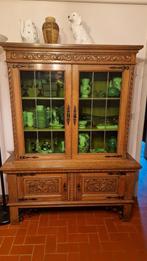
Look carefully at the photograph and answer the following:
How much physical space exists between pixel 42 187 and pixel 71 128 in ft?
2.39

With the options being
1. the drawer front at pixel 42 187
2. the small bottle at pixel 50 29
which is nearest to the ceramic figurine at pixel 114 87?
the small bottle at pixel 50 29

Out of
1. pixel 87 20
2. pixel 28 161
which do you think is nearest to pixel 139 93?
pixel 87 20

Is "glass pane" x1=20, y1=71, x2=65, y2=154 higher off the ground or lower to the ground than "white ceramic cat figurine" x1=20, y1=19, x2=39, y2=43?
lower

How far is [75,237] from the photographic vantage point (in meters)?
1.89

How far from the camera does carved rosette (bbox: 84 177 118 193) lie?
6.55ft

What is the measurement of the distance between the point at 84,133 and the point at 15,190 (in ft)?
3.21

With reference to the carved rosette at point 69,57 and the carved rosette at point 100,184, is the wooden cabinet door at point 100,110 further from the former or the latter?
the carved rosette at point 100,184

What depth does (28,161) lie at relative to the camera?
6.36ft

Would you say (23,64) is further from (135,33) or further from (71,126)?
(135,33)

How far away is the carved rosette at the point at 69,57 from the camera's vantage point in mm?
1691

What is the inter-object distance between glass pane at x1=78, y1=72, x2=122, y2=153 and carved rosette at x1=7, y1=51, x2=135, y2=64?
0.46 ft

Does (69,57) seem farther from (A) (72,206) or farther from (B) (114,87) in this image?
(A) (72,206)

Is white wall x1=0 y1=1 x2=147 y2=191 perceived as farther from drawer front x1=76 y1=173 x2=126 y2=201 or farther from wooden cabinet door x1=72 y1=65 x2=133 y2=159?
drawer front x1=76 y1=173 x2=126 y2=201

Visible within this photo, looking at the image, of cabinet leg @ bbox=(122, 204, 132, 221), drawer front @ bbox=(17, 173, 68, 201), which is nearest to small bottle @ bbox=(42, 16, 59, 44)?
drawer front @ bbox=(17, 173, 68, 201)
